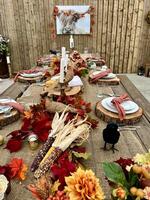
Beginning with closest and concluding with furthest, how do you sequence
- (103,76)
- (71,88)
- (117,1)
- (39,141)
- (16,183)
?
(16,183) → (39,141) → (71,88) → (103,76) → (117,1)

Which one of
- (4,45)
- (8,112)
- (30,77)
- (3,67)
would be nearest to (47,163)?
(8,112)

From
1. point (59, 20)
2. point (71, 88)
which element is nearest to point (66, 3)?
point (59, 20)

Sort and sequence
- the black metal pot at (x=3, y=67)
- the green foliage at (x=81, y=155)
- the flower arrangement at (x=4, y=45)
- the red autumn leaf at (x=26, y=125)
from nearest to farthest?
the green foliage at (x=81, y=155)
the red autumn leaf at (x=26, y=125)
the flower arrangement at (x=4, y=45)
the black metal pot at (x=3, y=67)

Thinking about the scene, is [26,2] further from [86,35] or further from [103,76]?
[103,76]

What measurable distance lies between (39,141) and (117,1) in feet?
15.7

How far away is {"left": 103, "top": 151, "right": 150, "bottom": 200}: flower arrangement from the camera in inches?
26.2

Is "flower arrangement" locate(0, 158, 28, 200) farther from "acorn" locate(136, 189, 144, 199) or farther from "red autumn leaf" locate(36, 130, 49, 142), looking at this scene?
"acorn" locate(136, 189, 144, 199)

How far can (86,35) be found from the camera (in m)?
5.45

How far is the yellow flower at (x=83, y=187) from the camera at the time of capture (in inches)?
26.2

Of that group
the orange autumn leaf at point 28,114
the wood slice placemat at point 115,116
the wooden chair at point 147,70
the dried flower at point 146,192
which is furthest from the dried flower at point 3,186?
the wooden chair at point 147,70

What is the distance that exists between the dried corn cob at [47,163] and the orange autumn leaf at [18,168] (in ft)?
0.21

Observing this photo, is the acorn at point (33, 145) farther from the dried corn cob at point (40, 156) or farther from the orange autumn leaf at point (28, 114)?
the orange autumn leaf at point (28, 114)

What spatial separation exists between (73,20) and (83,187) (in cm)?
506

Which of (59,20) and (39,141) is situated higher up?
(59,20)
